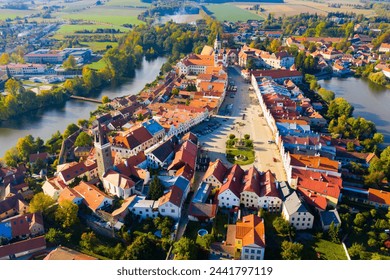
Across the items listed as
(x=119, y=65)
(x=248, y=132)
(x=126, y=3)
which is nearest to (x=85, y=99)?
(x=119, y=65)

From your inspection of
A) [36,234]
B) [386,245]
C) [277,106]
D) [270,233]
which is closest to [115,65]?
[277,106]

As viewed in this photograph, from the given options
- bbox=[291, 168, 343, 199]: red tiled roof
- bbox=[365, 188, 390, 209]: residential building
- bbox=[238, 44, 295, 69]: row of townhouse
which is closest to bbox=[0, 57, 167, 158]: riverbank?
bbox=[238, 44, 295, 69]: row of townhouse

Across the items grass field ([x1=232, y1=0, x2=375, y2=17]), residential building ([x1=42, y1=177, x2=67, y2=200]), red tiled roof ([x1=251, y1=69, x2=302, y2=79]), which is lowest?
residential building ([x1=42, y1=177, x2=67, y2=200])

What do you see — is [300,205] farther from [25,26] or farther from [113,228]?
[25,26]

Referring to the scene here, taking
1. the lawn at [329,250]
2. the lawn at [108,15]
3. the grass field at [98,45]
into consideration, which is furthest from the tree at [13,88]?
the lawn at [108,15]

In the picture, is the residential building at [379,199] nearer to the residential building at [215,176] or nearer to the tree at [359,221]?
the tree at [359,221]

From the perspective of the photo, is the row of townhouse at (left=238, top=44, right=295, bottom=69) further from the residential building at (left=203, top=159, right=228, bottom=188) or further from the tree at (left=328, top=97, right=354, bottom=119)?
the residential building at (left=203, top=159, right=228, bottom=188)
